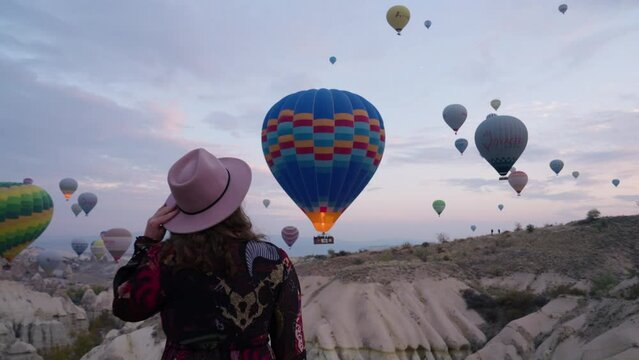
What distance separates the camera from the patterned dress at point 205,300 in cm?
286

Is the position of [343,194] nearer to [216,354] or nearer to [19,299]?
[216,354]

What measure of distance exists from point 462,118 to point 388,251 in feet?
41.6

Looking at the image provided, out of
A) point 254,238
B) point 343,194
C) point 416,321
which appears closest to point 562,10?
point 343,194

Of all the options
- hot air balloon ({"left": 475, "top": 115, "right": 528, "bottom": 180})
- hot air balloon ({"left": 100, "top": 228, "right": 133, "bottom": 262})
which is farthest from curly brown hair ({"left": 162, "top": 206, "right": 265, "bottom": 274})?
hot air balloon ({"left": 100, "top": 228, "right": 133, "bottom": 262})

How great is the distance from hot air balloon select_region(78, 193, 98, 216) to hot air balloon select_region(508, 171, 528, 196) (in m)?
52.7

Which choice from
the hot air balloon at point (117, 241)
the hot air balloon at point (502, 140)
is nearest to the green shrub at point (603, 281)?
the hot air balloon at point (502, 140)

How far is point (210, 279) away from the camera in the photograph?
2.87 meters

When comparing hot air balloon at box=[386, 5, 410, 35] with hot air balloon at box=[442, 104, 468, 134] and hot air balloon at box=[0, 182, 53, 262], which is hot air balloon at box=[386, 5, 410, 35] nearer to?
hot air balloon at box=[442, 104, 468, 134]

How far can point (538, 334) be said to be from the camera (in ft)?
70.9

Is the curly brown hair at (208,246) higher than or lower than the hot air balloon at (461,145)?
lower

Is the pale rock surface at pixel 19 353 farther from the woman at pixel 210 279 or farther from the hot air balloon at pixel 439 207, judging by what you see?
the woman at pixel 210 279

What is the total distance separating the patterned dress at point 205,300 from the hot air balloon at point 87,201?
249 feet


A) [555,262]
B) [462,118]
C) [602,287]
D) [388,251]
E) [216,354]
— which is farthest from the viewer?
[462,118]

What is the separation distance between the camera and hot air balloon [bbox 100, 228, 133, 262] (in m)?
58.7
